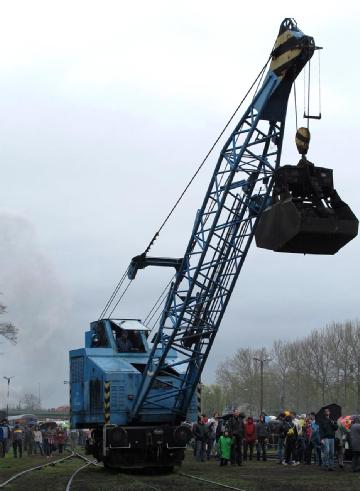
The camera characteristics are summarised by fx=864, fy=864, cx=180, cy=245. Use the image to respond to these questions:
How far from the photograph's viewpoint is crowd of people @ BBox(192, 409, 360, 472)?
23844mm

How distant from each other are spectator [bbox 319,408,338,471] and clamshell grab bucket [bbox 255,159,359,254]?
10782 mm

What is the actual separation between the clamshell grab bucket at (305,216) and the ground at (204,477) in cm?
625

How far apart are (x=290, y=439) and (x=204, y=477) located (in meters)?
6.35

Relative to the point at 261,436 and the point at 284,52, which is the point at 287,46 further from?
the point at 261,436

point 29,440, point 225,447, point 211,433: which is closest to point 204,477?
point 225,447

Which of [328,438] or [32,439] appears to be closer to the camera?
[328,438]

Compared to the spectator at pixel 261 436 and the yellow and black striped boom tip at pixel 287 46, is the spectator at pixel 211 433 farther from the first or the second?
the yellow and black striped boom tip at pixel 287 46

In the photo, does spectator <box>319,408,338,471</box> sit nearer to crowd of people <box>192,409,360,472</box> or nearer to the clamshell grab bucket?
crowd of people <box>192,409,360,472</box>

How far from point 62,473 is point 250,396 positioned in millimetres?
85746

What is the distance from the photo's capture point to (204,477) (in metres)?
21.5

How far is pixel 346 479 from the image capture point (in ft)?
66.9

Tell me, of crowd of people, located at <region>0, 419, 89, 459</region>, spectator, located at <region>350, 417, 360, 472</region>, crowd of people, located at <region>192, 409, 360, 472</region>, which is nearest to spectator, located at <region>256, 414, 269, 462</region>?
crowd of people, located at <region>192, 409, 360, 472</region>

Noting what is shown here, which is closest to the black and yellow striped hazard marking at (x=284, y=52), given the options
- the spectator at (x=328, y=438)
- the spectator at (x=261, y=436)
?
the spectator at (x=328, y=438)

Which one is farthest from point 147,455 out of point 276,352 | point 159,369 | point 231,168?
point 276,352
